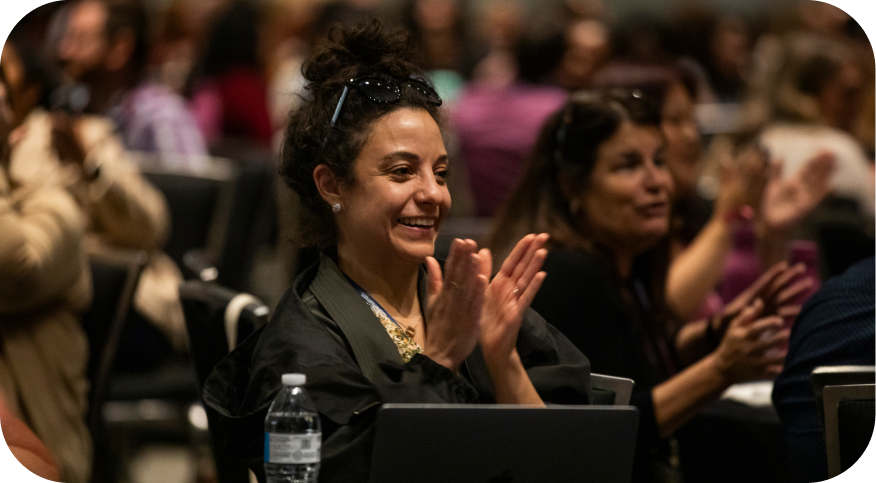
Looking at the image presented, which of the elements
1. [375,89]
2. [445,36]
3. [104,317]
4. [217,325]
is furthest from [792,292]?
[445,36]

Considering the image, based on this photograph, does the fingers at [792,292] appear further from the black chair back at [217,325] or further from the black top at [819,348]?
the black chair back at [217,325]

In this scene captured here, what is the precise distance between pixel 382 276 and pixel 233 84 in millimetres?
4016

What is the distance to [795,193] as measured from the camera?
297 cm

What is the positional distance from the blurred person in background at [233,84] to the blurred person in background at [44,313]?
3.06 metres

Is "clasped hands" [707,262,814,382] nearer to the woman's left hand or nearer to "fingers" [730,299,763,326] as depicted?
"fingers" [730,299,763,326]

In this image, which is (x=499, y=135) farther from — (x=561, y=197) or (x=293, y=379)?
(x=293, y=379)

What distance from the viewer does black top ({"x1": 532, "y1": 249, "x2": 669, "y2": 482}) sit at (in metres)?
2.13

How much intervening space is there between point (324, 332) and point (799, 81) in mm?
3042

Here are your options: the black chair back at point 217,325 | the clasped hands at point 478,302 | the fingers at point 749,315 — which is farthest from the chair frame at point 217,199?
the clasped hands at point 478,302

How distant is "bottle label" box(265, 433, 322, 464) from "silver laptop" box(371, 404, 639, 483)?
0.31 ft

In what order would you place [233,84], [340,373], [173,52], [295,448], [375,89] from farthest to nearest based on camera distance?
[173,52] → [233,84] → [375,89] → [340,373] → [295,448]

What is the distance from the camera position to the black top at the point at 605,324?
213 centimetres

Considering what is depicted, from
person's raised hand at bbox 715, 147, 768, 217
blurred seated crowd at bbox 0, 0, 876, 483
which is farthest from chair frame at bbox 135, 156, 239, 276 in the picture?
person's raised hand at bbox 715, 147, 768, 217

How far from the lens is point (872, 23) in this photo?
2197 mm
